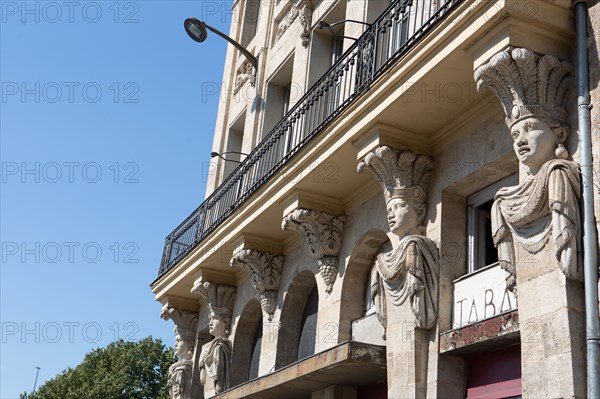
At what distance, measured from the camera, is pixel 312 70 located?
44.8ft

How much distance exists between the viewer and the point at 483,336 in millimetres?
7727

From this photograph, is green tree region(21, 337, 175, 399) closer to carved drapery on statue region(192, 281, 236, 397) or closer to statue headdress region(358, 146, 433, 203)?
carved drapery on statue region(192, 281, 236, 397)

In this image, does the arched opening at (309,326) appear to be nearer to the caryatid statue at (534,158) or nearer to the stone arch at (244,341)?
the stone arch at (244,341)

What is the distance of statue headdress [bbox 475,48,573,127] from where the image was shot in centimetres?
731

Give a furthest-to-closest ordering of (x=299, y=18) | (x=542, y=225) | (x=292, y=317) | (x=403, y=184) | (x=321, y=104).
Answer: (x=299, y=18) → (x=292, y=317) → (x=321, y=104) → (x=403, y=184) → (x=542, y=225)

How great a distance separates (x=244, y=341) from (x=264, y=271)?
1785 mm

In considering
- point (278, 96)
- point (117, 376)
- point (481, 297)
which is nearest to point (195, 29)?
point (278, 96)

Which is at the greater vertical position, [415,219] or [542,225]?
[415,219]

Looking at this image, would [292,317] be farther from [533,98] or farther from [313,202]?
[533,98]

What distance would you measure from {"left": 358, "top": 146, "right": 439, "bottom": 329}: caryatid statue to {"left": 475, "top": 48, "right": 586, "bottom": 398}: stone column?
133cm

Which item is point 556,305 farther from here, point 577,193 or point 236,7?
point 236,7

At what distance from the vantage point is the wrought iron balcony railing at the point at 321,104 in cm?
940

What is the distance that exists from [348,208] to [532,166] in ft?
14.3

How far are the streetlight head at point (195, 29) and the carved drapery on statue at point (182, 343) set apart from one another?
211 inches
